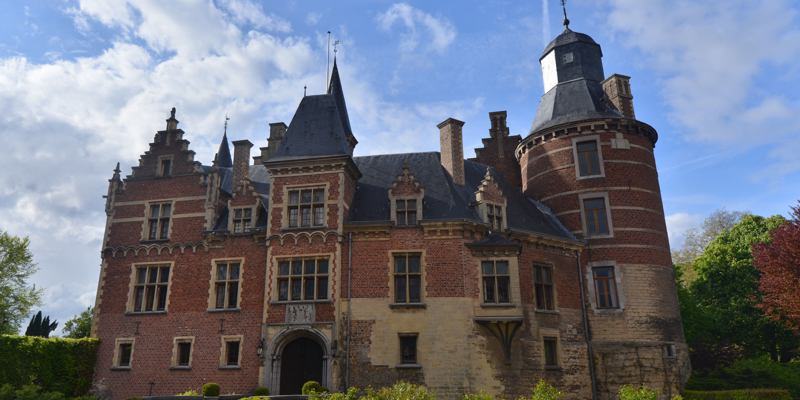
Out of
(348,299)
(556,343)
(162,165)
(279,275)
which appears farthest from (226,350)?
(556,343)

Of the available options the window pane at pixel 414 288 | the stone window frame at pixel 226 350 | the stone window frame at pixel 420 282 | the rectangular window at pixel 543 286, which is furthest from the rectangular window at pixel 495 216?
the stone window frame at pixel 226 350

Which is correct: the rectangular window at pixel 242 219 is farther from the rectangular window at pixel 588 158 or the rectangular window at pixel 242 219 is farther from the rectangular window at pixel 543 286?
the rectangular window at pixel 588 158

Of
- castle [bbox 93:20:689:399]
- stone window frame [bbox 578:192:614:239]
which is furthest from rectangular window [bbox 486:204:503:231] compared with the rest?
stone window frame [bbox 578:192:614:239]

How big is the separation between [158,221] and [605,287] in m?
19.5

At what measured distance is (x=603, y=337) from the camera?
21.8m

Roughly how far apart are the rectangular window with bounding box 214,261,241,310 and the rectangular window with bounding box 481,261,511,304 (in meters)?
9.96

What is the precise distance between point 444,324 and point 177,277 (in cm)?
1140

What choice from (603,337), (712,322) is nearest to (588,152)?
(603,337)

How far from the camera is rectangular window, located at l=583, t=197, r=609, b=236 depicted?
77.1 feet

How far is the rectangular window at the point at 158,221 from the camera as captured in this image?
23422 millimetres

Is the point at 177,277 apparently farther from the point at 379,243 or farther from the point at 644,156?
the point at 644,156

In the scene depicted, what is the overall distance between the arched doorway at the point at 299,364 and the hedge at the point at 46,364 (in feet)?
27.5

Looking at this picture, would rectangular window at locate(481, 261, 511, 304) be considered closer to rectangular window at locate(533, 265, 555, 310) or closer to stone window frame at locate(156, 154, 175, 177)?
rectangular window at locate(533, 265, 555, 310)

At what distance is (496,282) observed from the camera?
811 inches
